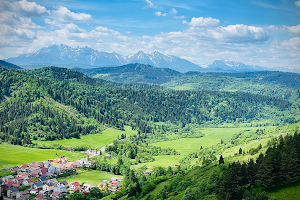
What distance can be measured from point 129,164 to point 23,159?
58.6m

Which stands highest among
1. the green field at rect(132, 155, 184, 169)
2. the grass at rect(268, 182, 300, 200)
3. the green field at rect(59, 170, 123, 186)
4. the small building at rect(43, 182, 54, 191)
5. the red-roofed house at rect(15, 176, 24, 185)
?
the grass at rect(268, 182, 300, 200)

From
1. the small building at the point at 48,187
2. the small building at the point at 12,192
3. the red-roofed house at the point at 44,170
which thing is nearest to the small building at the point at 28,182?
the small building at the point at 48,187

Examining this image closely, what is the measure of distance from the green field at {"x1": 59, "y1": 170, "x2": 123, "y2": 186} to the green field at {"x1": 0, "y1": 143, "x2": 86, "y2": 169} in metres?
28.1

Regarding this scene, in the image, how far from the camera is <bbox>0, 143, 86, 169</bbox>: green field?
5281 inches

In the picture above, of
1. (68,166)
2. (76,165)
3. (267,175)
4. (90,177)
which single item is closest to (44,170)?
(68,166)

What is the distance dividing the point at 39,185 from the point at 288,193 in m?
91.1

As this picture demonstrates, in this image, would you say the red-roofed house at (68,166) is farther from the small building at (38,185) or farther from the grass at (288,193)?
the grass at (288,193)

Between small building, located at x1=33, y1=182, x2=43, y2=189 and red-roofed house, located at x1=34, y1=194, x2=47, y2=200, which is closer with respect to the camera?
red-roofed house, located at x1=34, y1=194, x2=47, y2=200

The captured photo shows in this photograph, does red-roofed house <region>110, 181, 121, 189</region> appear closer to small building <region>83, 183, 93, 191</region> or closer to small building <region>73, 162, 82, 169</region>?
small building <region>83, 183, 93, 191</region>

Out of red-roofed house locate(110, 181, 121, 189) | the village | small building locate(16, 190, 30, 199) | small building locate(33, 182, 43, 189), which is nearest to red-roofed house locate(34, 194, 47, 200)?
the village

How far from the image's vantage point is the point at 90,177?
118375 mm

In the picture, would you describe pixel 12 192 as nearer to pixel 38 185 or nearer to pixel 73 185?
pixel 38 185

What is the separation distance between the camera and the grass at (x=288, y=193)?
48.1m

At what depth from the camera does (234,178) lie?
5334cm
